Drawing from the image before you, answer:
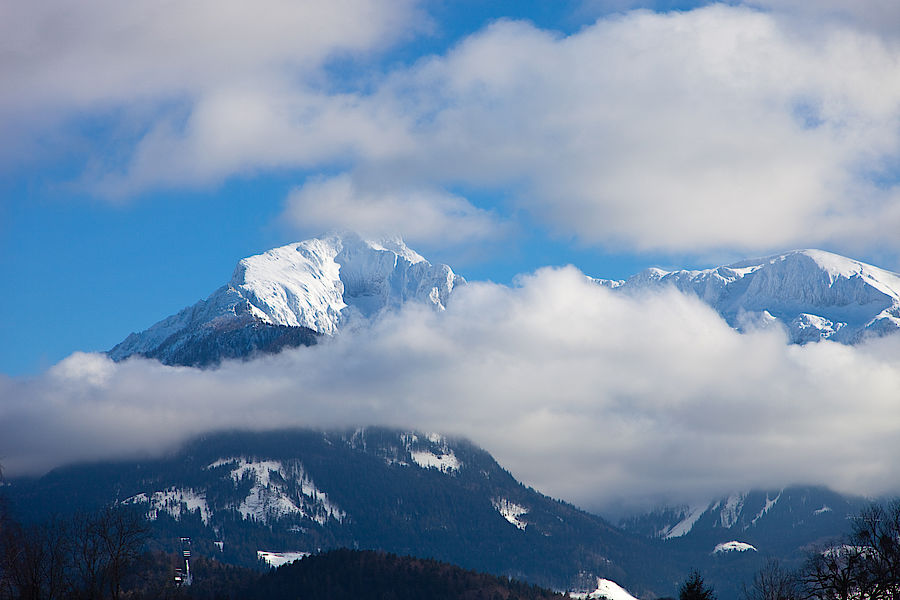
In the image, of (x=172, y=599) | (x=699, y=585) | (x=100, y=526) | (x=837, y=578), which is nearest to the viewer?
(x=837, y=578)

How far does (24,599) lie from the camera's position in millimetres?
124000

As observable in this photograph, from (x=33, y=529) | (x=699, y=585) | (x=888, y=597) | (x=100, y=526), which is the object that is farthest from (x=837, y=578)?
(x=33, y=529)

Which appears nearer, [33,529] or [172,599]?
[33,529]

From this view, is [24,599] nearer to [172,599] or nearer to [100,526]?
[100,526]

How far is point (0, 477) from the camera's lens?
96.0 metres

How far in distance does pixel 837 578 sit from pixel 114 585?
79602 mm

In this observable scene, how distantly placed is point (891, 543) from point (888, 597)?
5785mm

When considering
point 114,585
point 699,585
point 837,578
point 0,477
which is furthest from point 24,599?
point 837,578

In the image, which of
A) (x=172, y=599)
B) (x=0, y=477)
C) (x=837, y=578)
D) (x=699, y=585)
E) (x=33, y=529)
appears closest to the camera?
(x=0, y=477)

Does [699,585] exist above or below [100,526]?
below

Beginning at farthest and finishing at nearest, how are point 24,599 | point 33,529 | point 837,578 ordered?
1. point 33,529
2. point 24,599
3. point 837,578

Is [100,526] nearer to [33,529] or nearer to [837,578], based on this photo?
[33,529]

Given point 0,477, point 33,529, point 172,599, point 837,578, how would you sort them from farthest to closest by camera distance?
point 172,599
point 33,529
point 837,578
point 0,477

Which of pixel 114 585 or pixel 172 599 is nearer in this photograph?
pixel 114 585
